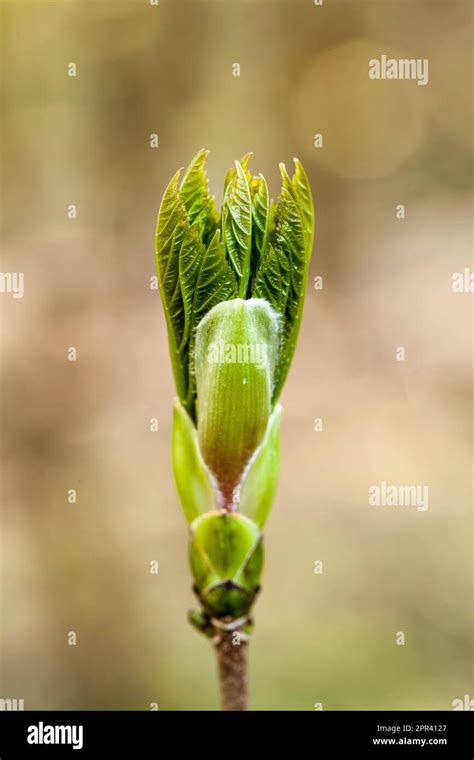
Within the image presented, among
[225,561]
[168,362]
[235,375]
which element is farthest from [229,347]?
[168,362]

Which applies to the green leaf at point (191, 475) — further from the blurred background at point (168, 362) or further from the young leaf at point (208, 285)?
the blurred background at point (168, 362)

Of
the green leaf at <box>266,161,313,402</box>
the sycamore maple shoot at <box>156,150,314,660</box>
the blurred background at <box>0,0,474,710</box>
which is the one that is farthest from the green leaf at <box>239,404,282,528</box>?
the blurred background at <box>0,0,474,710</box>

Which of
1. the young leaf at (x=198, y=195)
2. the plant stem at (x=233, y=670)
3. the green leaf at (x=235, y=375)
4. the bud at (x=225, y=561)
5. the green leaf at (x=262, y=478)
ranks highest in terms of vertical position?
the young leaf at (x=198, y=195)

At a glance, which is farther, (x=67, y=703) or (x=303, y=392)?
(x=303, y=392)

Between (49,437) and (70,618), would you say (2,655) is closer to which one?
(70,618)

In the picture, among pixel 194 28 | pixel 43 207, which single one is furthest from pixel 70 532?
pixel 194 28

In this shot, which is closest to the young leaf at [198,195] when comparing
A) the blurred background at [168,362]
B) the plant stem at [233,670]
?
the plant stem at [233,670]

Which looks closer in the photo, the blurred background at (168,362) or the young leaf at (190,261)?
the young leaf at (190,261)

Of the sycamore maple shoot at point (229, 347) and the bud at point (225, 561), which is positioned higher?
the sycamore maple shoot at point (229, 347)

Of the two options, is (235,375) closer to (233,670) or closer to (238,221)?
(238,221)
